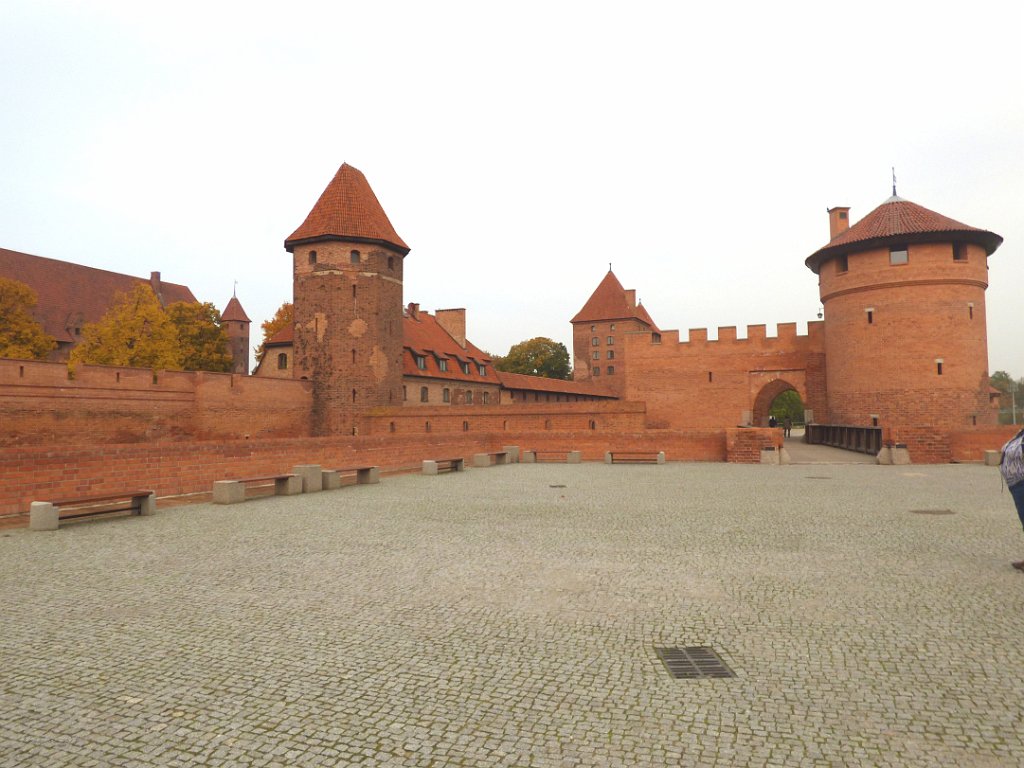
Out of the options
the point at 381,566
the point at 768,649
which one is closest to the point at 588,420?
the point at 381,566

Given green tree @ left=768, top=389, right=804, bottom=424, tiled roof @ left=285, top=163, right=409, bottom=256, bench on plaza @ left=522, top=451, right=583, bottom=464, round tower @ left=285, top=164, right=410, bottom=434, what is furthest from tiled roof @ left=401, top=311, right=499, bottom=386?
green tree @ left=768, top=389, right=804, bottom=424

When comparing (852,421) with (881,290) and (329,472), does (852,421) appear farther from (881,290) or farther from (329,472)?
(329,472)

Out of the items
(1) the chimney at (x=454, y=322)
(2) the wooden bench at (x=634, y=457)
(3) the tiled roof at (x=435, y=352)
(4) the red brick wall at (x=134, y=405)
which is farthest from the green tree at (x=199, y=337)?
(2) the wooden bench at (x=634, y=457)

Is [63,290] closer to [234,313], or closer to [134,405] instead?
[234,313]

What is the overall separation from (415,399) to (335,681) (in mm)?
37104

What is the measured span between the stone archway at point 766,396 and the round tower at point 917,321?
455cm

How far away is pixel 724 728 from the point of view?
130 inches

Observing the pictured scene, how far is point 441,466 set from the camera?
20047 millimetres

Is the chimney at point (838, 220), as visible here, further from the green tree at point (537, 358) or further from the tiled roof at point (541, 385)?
the green tree at point (537, 358)

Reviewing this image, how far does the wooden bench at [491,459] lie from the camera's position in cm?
2084

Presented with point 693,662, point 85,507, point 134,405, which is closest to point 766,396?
point 134,405

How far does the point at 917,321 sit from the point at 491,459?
19.1 metres

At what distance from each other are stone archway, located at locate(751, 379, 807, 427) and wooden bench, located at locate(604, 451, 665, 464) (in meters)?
14.1

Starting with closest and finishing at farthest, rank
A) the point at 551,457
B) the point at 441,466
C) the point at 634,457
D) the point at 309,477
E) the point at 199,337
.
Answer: the point at 309,477, the point at 441,466, the point at 634,457, the point at 551,457, the point at 199,337
